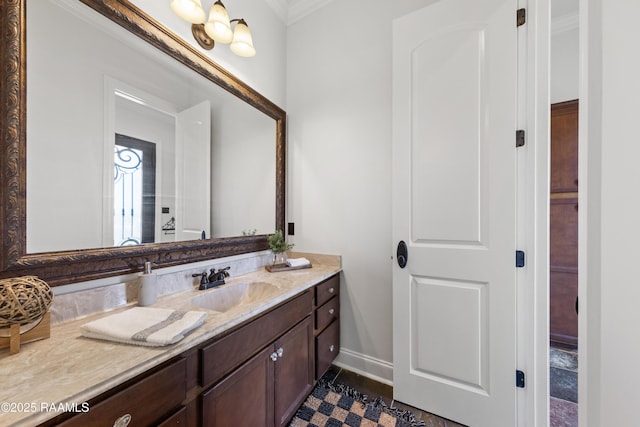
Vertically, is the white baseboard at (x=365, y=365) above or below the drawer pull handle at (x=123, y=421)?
below

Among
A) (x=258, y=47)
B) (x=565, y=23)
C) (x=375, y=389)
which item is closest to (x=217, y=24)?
(x=258, y=47)

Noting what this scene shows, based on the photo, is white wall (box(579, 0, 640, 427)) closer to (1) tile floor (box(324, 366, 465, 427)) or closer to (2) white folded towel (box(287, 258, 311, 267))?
(1) tile floor (box(324, 366, 465, 427))

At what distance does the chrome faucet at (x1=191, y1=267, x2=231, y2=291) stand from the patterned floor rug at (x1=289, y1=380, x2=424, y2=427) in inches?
34.9

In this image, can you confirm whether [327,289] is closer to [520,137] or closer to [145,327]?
[145,327]

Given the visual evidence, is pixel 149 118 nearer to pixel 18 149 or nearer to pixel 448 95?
pixel 18 149

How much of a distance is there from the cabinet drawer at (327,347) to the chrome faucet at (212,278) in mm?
716

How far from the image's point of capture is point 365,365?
5.90ft

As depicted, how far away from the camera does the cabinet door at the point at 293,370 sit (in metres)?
1.21

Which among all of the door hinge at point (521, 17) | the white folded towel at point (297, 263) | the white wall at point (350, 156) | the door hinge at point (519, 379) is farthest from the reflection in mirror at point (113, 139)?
the door hinge at point (519, 379)

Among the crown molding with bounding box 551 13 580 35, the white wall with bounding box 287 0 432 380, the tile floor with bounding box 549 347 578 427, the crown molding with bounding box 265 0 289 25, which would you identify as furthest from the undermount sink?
the crown molding with bounding box 551 13 580 35

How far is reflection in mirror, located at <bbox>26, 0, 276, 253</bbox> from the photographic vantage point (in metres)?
0.87

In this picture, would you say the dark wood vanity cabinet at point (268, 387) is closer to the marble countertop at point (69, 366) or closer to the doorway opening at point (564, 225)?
the marble countertop at point (69, 366)

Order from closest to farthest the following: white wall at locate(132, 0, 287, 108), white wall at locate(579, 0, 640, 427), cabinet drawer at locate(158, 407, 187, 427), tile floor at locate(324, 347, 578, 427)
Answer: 1. white wall at locate(579, 0, 640, 427)
2. cabinet drawer at locate(158, 407, 187, 427)
3. white wall at locate(132, 0, 287, 108)
4. tile floor at locate(324, 347, 578, 427)

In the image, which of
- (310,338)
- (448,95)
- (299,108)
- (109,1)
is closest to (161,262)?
(310,338)
